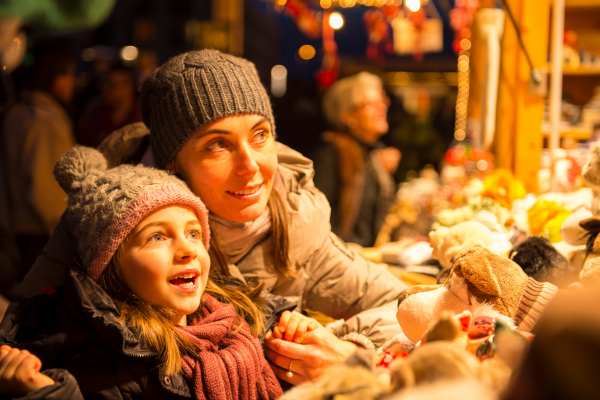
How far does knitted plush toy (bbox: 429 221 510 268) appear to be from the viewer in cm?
123

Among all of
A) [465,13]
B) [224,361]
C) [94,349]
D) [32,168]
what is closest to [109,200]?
[94,349]

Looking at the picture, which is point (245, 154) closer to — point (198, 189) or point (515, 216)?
point (198, 189)

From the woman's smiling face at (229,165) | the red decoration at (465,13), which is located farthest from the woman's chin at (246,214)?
the red decoration at (465,13)

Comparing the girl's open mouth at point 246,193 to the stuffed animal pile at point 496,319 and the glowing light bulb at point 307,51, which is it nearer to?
the stuffed animal pile at point 496,319

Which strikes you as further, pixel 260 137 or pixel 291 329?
pixel 260 137

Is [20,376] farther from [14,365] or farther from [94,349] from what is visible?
[94,349]

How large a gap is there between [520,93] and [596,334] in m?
2.22

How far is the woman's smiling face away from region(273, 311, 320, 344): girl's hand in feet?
0.89

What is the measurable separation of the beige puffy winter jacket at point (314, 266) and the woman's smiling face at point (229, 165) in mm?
178

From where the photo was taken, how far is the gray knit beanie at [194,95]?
4.05 feet

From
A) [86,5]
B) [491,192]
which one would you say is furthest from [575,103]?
[86,5]

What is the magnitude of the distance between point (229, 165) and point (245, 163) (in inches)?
1.6

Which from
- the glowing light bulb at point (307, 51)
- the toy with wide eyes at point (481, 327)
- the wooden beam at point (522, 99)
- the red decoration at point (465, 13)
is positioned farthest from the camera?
the glowing light bulb at point (307, 51)

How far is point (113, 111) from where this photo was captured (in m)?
4.02
